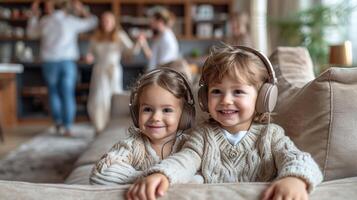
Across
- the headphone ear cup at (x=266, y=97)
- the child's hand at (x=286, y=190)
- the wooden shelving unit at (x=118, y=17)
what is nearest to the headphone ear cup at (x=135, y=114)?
the headphone ear cup at (x=266, y=97)

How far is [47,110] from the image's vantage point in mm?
6988

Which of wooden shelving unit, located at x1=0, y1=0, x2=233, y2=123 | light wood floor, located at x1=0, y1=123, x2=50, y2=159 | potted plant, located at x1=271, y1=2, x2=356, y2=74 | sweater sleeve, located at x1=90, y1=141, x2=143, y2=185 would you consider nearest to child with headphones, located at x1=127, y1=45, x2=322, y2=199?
sweater sleeve, located at x1=90, y1=141, x2=143, y2=185

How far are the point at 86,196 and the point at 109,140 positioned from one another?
5.58 ft

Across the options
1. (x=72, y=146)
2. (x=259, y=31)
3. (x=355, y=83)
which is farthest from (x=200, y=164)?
(x=259, y=31)

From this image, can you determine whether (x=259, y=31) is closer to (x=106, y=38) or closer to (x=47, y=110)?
(x=106, y=38)

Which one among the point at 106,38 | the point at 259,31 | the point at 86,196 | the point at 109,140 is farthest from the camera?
the point at 259,31

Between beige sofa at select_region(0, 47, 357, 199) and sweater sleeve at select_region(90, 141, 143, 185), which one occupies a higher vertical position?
beige sofa at select_region(0, 47, 357, 199)

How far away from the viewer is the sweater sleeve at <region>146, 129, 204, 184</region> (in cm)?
100

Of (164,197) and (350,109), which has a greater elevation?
(350,109)

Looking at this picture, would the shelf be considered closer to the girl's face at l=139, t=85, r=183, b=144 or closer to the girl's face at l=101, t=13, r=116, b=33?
the girl's face at l=101, t=13, r=116, b=33

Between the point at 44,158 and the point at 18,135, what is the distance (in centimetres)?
154

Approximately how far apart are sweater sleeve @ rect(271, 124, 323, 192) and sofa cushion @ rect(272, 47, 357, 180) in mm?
94

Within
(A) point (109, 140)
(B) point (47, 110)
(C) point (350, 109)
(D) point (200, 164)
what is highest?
(C) point (350, 109)

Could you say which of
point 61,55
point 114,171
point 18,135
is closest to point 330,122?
point 114,171
